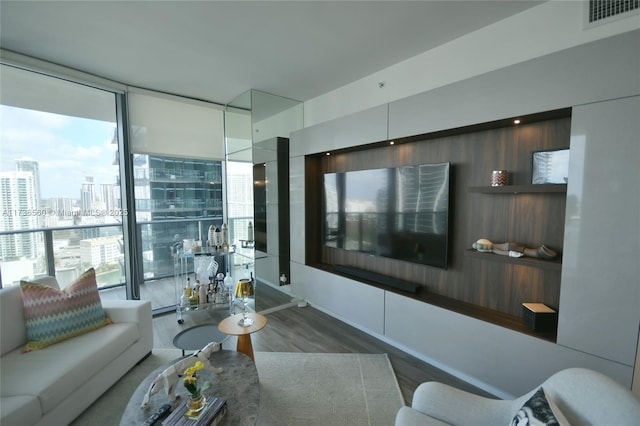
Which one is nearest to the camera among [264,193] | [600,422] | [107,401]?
[600,422]

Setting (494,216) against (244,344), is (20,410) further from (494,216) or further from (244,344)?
(494,216)

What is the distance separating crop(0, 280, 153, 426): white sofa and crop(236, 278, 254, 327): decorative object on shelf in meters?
0.92

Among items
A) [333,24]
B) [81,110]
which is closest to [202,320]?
[81,110]

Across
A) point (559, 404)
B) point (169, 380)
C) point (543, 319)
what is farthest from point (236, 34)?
point (543, 319)

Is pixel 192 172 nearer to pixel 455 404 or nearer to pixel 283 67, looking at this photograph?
pixel 283 67

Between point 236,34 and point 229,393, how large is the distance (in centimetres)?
270

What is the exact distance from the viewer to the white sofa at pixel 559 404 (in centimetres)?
96

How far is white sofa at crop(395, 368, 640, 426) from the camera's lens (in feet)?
3.14

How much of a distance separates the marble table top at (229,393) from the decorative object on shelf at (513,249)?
6.40 ft

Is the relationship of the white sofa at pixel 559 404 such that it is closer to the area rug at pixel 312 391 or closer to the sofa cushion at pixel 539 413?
the sofa cushion at pixel 539 413

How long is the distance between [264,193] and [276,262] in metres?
1.03

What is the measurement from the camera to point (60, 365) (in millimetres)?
1730

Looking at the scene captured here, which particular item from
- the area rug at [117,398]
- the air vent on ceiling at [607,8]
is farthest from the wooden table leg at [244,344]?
the air vent on ceiling at [607,8]

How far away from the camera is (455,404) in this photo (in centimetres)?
133
